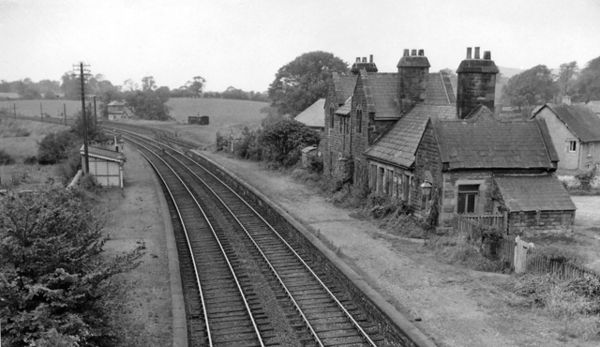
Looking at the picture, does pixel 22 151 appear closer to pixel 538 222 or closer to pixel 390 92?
pixel 390 92

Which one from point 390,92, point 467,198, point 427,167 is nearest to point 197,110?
point 390,92

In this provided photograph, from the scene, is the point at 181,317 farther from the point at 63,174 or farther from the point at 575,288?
the point at 63,174

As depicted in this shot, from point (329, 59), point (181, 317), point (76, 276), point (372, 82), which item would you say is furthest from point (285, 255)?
point (329, 59)

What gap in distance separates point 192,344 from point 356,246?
8.89m

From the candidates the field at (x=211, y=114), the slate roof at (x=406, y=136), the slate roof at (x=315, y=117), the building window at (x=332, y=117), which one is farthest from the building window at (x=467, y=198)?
the field at (x=211, y=114)

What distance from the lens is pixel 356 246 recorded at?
20.4 m

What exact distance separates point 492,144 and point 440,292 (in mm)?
9037

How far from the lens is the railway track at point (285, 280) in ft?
43.5

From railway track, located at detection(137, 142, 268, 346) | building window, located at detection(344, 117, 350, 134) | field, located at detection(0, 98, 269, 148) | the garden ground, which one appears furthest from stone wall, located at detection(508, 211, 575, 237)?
field, located at detection(0, 98, 269, 148)

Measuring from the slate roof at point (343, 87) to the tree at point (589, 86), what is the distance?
71033mm

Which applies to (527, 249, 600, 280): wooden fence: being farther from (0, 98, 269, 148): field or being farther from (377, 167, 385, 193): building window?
(0, 98, 269, 148): field

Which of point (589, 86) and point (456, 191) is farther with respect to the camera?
point (589, 86)

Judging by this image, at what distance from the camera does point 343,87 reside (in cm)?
3512

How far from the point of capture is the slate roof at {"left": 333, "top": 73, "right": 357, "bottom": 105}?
3459 centimetres
